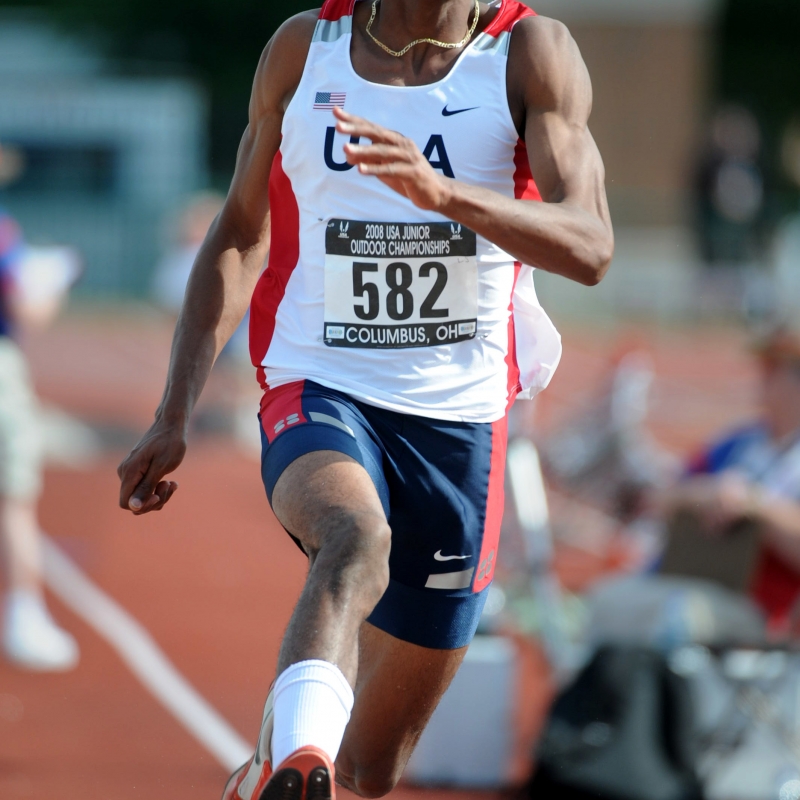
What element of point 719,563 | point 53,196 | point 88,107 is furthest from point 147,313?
point 719,563

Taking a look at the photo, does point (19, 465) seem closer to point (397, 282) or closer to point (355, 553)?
point (397, 282)

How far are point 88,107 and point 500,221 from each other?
2144cm

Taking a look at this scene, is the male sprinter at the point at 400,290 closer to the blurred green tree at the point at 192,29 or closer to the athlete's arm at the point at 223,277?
the athlete's arm at the point at 223,277

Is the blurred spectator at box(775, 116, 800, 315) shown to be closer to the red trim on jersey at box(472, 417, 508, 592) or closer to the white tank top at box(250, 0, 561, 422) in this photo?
the red trim on jersey at box(472, 417, 508, 592)

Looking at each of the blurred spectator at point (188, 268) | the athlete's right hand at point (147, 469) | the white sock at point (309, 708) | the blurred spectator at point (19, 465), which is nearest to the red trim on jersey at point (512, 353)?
the athlete's right hand at point (147, 469)

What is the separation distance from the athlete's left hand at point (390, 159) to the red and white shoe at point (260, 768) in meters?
0.93

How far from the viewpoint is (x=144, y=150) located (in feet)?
73.7

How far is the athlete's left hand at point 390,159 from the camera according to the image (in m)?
2.21

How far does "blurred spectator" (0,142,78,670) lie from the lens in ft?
18.1

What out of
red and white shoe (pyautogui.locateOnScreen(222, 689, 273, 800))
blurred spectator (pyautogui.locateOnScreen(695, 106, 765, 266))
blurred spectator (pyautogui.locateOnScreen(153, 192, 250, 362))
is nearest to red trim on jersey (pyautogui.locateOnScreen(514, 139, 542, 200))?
red and white shoe (pyautogui.locateOnScreen(222, 689, 273, 800))

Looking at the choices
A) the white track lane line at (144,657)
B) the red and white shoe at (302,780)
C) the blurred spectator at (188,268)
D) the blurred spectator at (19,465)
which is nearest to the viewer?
the red and white shoe at (302,780)

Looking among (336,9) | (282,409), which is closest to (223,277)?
(282,409)

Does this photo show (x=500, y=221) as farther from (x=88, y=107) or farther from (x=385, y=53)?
(x=88, y=107)

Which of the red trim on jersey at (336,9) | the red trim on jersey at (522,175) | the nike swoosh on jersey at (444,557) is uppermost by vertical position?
the red trim on jersey at (336,9)
